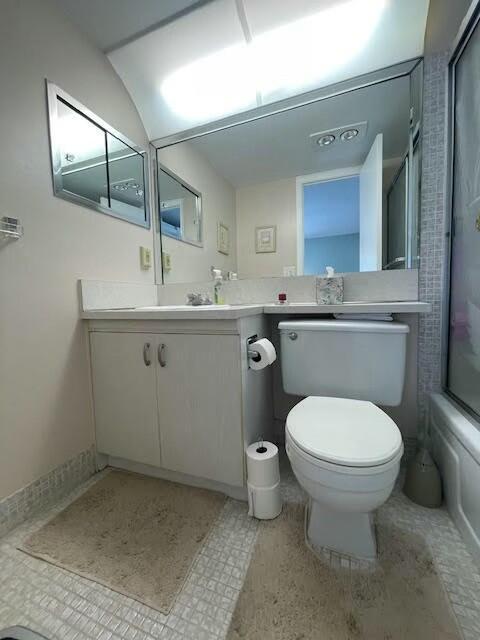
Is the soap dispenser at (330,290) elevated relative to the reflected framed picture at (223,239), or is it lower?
lower

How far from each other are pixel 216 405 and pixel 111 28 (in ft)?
6.12

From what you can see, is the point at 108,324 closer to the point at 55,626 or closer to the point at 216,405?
the point at 216,405

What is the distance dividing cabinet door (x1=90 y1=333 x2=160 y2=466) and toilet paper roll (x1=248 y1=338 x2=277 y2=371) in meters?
0.45

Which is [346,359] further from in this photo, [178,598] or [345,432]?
[178,598]

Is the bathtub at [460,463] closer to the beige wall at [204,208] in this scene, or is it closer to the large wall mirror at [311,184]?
the large wall mirror at [311,184]

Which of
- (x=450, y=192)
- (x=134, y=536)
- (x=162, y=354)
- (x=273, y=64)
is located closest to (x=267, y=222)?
(x=273, y=64)

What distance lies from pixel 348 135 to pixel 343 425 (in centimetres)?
148

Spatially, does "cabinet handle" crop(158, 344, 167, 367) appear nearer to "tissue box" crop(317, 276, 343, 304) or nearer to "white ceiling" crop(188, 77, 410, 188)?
"tissue box" crop(317, 276, 343, 304)

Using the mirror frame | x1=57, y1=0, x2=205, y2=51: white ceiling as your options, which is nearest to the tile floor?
the mirror frame

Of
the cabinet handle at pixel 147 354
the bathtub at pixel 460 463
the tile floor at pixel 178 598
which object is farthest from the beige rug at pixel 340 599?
the cabinet handle at pixel 147 354

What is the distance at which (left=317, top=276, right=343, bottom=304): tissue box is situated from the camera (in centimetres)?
137

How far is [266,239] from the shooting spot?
1657mm

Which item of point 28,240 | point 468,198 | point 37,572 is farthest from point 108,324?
point 468,198

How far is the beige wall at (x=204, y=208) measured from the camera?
69.6 inches
